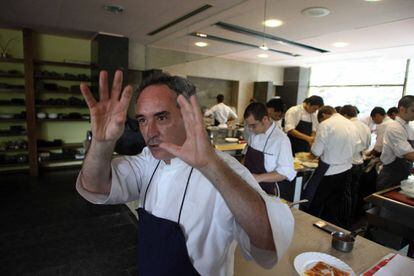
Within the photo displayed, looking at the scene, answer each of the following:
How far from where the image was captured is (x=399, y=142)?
2572 mm

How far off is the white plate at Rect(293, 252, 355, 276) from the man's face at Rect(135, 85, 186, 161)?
68 centimetres

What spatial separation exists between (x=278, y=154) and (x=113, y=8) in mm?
2558

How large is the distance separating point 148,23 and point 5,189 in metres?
3.24

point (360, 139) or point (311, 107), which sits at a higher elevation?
point (311, 107)

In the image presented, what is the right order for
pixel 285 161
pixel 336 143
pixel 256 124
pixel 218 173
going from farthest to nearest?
pixel 336 143 < pixel 256 124 < pixel 285 161 < pixel 218 173

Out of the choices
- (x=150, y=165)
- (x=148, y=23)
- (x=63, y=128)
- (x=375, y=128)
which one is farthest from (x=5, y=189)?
(x=375, y=128)

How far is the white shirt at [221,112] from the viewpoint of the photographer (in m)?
4.00

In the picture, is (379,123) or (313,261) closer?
(313,261)

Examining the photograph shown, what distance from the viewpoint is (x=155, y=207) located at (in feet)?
2.97

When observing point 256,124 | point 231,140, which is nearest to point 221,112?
point 231,140

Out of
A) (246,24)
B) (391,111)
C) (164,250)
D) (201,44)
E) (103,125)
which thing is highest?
(246,24)

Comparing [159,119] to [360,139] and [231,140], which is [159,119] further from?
[231,140]

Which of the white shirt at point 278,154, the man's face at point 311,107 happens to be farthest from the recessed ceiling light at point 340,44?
the white shirt at point 278,154

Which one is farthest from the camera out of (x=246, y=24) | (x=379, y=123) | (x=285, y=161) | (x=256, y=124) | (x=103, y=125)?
(x=379, y=123)
